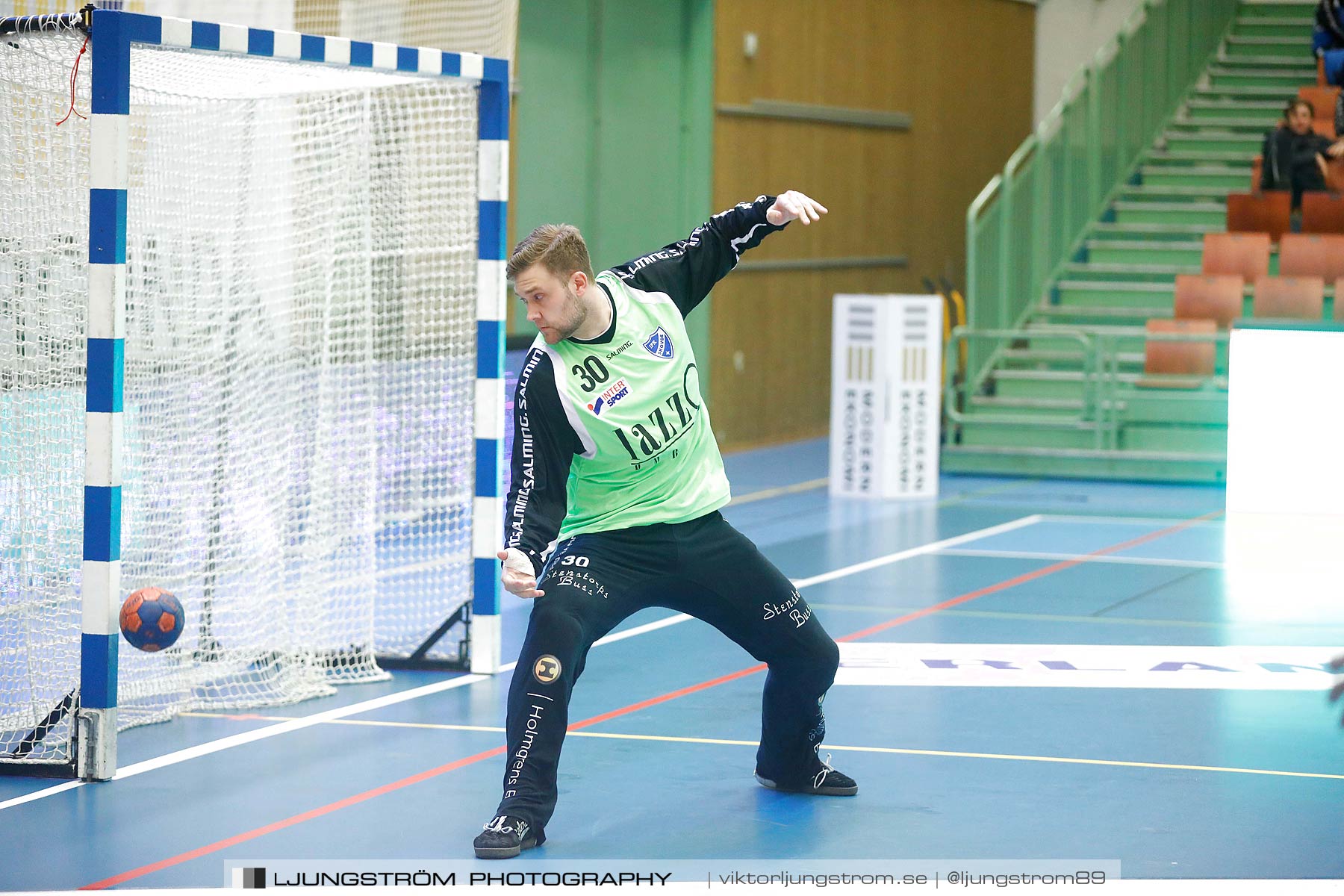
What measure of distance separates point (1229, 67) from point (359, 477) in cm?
1748

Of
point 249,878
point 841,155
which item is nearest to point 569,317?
point 249,878

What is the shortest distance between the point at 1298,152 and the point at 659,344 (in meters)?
14.4

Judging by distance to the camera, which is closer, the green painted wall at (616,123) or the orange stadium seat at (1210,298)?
the green painted wall at (616,123)

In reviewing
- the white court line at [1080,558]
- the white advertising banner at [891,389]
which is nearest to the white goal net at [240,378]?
the white court line at [1080,558]

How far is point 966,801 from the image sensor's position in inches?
242

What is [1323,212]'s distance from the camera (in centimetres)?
1877

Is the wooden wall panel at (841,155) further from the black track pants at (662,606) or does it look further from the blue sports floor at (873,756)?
the black track pants at (662,606)

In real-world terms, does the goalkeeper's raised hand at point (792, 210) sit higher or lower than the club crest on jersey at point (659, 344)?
higher

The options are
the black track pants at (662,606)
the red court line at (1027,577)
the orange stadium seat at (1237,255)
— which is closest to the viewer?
the black track pants at (662,606)

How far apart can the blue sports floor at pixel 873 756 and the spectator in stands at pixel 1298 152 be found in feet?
28.8

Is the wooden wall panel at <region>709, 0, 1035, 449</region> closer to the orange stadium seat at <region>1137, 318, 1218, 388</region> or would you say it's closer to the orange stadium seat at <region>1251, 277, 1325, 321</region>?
the orange stadium seat at <region>1137, 318, 1218, 388</region>

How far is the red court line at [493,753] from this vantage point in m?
5.48

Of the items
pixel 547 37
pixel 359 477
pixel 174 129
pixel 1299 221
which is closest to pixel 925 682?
pixel 359 477

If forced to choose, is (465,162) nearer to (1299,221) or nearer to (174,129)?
(174,129)
